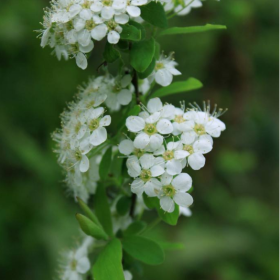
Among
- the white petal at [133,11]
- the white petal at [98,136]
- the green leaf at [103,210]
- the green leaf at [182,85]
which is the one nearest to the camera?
the white petal at [133,11]

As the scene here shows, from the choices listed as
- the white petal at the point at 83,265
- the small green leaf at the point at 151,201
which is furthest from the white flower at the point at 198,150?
the white petal at the point at 83,265

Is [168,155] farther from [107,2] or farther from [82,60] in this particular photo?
[107,2]

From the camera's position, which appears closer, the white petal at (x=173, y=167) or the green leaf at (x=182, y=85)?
the white petal at (x=173, y=167)

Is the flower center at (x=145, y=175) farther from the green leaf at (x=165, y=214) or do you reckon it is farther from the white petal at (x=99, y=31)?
the white petal at (x=99, y=31)

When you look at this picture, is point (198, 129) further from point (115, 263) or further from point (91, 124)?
point (115, 263)

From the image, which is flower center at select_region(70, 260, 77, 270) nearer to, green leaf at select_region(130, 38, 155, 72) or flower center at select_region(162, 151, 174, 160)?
flower center at select_region(162, 151, 174, 160)

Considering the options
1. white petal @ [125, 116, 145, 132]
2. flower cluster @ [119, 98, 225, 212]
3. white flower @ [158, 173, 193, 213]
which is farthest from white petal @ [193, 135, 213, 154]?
white petal @ [125, 116, 145, 132]
